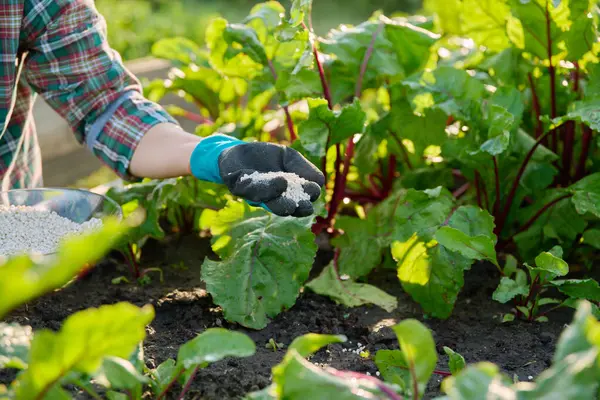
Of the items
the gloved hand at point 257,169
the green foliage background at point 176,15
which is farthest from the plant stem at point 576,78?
the green foliage background at point 176,15

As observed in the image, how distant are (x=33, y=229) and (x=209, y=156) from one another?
0.38m

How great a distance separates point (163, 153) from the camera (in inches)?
65.2

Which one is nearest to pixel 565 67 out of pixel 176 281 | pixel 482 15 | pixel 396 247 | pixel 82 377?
pixel 482 15

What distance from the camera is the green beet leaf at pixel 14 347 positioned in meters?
0.93

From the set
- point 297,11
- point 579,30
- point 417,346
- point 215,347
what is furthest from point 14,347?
point 579,30

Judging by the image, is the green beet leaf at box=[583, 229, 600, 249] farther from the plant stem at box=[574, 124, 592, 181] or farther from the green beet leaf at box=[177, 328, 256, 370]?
the green beet leaf at box=[177, 328, 256, 370]

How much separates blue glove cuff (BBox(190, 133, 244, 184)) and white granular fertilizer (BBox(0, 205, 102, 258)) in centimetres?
24

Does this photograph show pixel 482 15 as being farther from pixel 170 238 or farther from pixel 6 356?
pixel 6 356

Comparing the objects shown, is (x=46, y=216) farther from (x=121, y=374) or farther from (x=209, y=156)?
(x=121, y=374)

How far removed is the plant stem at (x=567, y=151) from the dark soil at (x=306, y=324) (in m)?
0.35

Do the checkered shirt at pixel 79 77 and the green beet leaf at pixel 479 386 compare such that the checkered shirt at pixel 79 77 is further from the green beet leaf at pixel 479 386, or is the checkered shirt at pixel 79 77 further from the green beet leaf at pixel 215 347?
the green beet leaf at pixel 479 386

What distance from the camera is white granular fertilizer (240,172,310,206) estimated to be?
4.47 feet

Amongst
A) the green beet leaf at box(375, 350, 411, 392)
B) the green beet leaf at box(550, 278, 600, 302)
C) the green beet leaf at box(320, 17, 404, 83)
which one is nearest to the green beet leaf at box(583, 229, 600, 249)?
the green beet leaf at box(550, 278, 600, 302)

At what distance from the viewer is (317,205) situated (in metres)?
1.70
